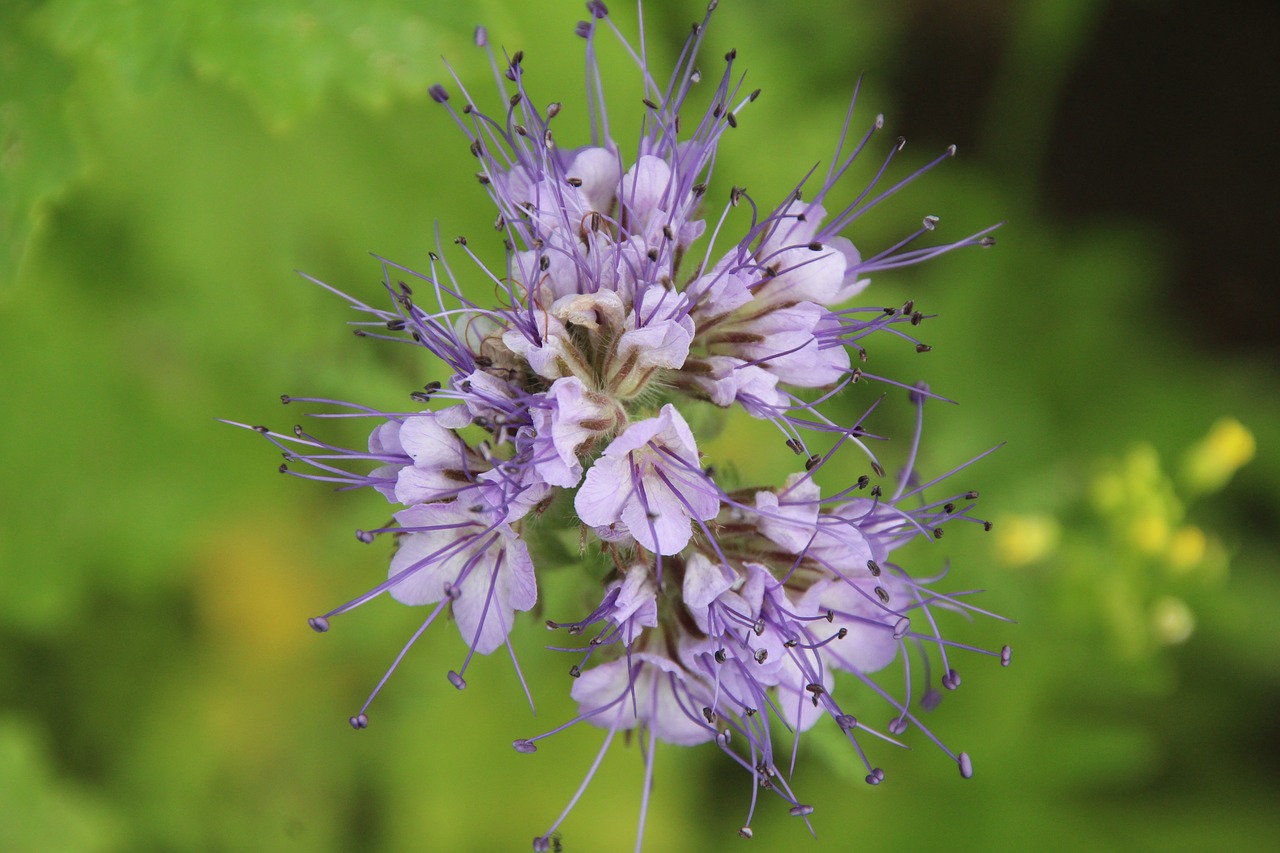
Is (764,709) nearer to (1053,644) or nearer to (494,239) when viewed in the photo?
(1053,644)

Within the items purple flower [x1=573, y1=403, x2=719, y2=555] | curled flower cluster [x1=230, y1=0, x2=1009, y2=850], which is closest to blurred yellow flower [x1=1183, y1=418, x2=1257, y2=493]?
curled flower cluster [x1=230, y1=0, x2=1009, y2=850]

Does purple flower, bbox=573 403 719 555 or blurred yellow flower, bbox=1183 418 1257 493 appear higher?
purple flower, bbox=573 403 719 555

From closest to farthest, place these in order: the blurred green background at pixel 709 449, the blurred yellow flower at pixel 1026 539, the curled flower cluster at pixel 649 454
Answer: the curled flower cluster at pixel 649 454 → the blurred yellow flower at pixel 1026 539 → the blurred green background at pixel 709 449

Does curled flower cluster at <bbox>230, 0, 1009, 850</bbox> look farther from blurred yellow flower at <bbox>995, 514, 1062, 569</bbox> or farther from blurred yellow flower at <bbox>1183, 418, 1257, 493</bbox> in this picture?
blurred yellow flower at <bbox>1183, 418, 1257, 493</bbox>

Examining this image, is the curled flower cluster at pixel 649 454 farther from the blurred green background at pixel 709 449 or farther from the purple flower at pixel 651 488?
the blurred green background at pixel 709 449

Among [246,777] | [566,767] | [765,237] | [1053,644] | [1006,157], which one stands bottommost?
[246,777]

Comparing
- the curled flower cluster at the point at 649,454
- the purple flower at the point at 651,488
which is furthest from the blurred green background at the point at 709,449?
the purple flower at the point at 651,488

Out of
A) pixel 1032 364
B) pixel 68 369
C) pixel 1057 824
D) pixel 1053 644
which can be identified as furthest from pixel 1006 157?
pixel 68 369
